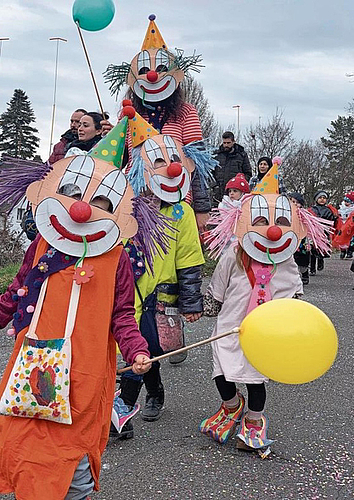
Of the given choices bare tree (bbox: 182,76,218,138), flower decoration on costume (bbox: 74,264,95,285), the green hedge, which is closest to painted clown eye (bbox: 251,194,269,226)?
flower decoration on costume (bbox: 74,264,95,285)

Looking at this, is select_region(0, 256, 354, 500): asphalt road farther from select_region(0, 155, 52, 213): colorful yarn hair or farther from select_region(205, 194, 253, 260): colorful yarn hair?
select_region(0, 155, 52, 213): colorful yarn hair

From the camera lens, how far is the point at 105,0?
4.17m

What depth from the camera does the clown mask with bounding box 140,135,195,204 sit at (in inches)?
143

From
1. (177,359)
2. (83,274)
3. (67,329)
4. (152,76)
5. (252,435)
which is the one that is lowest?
(177,359)

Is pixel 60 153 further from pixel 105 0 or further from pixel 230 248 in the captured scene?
pixel 230 248

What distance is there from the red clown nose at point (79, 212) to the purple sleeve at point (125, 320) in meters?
0.28

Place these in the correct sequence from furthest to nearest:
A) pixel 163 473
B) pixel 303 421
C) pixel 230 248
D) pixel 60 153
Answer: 1. pixel 60 153
2. pixel 303 421
3. pixel 230 248
4. pixel 163 473

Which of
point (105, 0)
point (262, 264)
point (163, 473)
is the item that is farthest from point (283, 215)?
point (105, 0)

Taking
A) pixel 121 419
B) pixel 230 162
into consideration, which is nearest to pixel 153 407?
pixel 121 419

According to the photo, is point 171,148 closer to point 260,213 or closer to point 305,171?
point 260,213

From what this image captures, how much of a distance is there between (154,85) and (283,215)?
55.5 inches

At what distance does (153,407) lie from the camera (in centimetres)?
406

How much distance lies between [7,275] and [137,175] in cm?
507

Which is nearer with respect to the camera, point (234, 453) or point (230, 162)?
point (234, 453)
